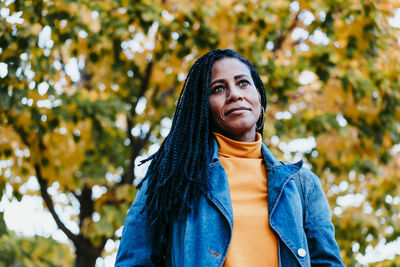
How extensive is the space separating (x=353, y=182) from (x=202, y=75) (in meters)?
4.57

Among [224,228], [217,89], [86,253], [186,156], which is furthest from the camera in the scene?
[86,253]

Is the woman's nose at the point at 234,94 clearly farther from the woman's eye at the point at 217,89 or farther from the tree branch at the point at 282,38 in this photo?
the tree branch at the point at 282,38

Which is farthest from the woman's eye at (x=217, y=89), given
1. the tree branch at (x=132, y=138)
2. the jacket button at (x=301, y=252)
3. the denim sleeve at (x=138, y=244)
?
the tree branch at (x=132, y=138)

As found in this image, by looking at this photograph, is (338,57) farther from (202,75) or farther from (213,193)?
(213,193)

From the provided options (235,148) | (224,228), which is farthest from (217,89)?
(224,228)

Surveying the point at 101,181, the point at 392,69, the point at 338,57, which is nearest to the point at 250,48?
the point at 338,57

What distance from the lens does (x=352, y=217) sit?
218 inches

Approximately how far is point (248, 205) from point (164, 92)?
14.9 ft

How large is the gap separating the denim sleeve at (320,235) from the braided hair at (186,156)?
45 centimetres

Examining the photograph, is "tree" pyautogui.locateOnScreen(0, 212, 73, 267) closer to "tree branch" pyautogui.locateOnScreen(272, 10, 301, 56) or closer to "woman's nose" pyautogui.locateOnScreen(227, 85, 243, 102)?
"tree branch" pyautogui.locateOnScreen(272, 10, 301, 56)

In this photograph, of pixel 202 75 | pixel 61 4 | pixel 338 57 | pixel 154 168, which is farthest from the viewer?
pixel 338 57

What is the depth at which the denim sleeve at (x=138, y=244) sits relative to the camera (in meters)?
1.83

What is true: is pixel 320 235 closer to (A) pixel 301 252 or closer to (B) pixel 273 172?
(A) pixel 301 252

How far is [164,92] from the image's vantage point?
6289 millimetres
